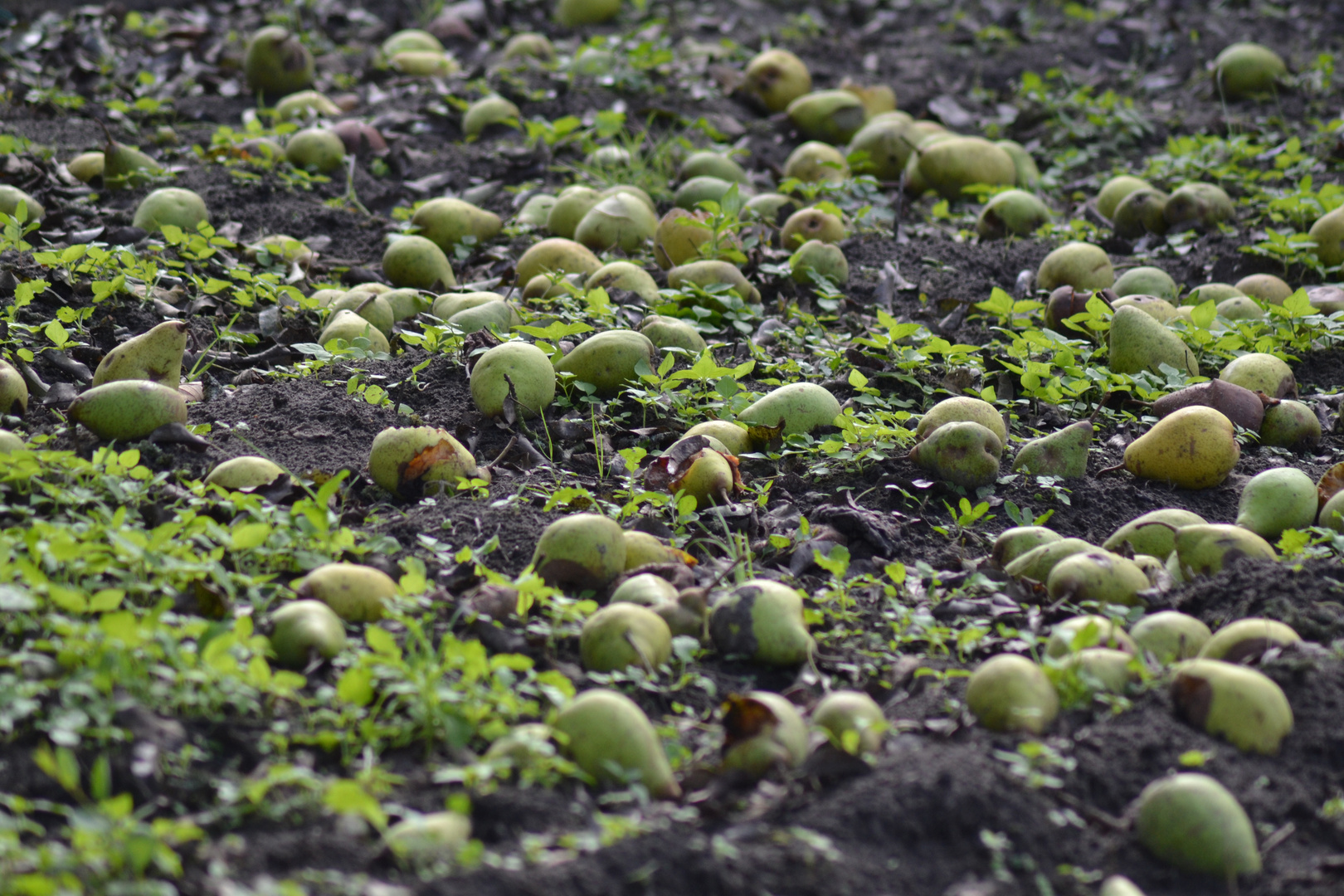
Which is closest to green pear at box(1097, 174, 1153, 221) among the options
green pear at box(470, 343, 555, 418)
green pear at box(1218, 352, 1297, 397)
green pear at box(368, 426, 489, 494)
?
green pear at box(1218, 352, 1297, 397)

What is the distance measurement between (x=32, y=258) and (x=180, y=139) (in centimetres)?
234

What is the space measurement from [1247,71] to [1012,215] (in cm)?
277

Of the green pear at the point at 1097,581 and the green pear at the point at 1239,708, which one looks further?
the green pear at the point at 1097,581

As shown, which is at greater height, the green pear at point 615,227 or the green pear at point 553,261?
the green pear at point 615,227

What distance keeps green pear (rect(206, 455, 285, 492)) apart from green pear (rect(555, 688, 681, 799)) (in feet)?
3.96

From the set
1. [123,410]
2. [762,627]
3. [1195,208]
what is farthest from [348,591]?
[1195,208]

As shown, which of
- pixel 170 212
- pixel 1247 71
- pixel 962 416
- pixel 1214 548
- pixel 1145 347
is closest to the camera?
pixel 1214 548

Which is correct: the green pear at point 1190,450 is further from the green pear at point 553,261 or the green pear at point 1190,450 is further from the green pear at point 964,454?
the green pear at point 553,261

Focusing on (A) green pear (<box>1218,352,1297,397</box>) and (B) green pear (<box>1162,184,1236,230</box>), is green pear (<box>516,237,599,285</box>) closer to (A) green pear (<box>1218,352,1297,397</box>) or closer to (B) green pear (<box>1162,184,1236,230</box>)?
(A) green pear (<box>1218,352,1297,397</box>)

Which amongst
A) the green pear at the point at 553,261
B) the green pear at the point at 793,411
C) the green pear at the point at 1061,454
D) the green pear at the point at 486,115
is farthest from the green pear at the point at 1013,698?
the green pear at the point at 486,115

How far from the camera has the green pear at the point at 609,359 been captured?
3.56 meters

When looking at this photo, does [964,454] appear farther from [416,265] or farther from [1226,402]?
[416,265]

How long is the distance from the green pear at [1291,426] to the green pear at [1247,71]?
403cm

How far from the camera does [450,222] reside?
492 centimetres
